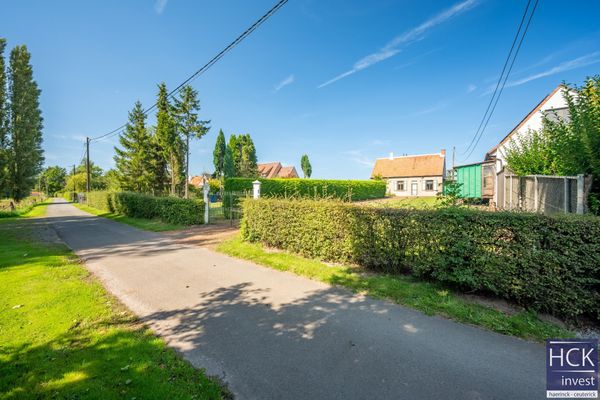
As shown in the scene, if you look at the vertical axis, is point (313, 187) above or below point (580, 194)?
above

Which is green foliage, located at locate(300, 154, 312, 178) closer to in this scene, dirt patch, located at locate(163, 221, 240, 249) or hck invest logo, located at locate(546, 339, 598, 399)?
dirt patch, located at locate(163, 221, 240, 249)

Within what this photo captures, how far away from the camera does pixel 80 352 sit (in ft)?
9.35

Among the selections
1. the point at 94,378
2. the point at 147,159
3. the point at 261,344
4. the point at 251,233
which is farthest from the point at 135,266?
the point at 147,159

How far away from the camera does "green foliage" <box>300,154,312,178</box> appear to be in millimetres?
66250

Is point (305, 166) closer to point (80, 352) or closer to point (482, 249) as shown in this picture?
point (482, 249)

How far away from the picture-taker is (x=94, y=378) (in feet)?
7.98

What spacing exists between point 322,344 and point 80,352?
2.68m

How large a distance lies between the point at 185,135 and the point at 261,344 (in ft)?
80.2

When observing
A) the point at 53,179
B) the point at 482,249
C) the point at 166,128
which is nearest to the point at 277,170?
the point at 166,128

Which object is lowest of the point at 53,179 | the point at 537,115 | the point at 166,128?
the point at 537,115

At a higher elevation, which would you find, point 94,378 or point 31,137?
point 31,137

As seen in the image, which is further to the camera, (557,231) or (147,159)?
(147,159)

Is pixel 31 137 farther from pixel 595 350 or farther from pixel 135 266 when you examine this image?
pixel 595 350

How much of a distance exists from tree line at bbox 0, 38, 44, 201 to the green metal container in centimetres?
2821
